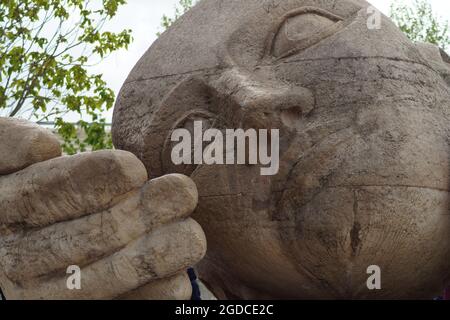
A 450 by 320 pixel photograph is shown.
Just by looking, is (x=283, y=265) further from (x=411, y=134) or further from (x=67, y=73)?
(x=67, y=73)

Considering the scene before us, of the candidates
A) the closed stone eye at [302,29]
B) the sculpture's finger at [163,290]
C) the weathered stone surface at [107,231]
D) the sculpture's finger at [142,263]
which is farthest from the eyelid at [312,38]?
the sculpture's finger at [163,290]

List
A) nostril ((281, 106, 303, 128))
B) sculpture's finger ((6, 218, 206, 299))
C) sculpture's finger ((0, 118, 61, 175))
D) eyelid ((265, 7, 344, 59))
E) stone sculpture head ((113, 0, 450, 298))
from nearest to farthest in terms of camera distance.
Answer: sculpture's finger ((6, 218, 206, 299)), sculpture's finger ((0, 118, 61, 175)), stone sculpture head ((113, 0, 450, 298)), nostril ((281, 106, 303, 128)), eyelid ((265, 7, 344, 59))

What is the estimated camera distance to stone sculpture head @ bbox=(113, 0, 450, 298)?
4.00 m

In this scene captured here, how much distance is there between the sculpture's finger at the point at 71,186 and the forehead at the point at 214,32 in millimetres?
863

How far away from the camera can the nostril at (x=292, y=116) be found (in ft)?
13.6

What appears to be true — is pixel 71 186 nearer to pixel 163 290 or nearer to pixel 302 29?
pixel 163 290

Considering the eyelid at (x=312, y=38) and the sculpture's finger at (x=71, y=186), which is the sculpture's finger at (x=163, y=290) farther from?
the eyelid at (x=312, y=38)

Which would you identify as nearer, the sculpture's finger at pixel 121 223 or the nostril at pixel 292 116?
the sculpture's finger at pixel 121 223

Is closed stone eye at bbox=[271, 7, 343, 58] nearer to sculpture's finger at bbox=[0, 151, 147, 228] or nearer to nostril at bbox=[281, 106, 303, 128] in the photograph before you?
nostril at bbox=[281, 106, 303, 128]

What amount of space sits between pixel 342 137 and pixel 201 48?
Answer: 0.89 meters

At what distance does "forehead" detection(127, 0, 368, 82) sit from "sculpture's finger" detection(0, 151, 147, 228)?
86cm

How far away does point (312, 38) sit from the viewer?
4.32 metres

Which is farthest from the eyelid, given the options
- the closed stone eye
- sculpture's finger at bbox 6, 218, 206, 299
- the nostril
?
sculpture's finger at bbox 6, 218, 206, 299

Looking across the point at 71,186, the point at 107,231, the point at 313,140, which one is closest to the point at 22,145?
the point at 71,186
